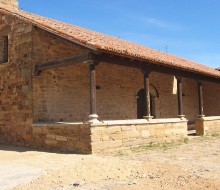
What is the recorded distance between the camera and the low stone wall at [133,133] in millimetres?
8000

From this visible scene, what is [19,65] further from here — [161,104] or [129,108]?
[161,104]

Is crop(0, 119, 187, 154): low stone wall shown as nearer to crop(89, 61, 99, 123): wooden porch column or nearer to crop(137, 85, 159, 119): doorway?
crop(89, 61, 99, 123): wooden porch column

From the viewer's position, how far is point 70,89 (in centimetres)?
1073

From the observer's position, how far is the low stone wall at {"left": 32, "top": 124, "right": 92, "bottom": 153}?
7953 millimetres

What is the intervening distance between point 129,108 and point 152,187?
8.11m

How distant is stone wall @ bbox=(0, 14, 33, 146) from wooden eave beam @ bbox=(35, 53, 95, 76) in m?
0.38

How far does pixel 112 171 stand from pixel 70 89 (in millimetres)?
5325

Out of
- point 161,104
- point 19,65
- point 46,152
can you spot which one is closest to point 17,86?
point 19,65

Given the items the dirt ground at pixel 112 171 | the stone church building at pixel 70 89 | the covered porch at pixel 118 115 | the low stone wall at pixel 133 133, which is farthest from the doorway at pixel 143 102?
the dirt ground at pixel 112 171

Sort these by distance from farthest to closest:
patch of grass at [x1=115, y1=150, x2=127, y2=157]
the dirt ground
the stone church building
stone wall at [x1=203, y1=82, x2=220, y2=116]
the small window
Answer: stone wall at [x1=203, y1=82, x2=220, y2=116]
the small window
the stone church building
patch of grass at [x1=115, y1=150, x2=127, y2=157]
the dirt ground

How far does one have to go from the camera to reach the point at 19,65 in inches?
408

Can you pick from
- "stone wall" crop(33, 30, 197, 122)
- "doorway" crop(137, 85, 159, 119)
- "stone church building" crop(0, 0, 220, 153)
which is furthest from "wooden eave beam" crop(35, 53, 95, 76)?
"doorway" crop(137, 85, 159, 119)

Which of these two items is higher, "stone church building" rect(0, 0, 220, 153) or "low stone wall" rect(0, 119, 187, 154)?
"stone church building" rect(0, 0, 220, 153)

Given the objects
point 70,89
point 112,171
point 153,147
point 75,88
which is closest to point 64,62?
point 70,89
